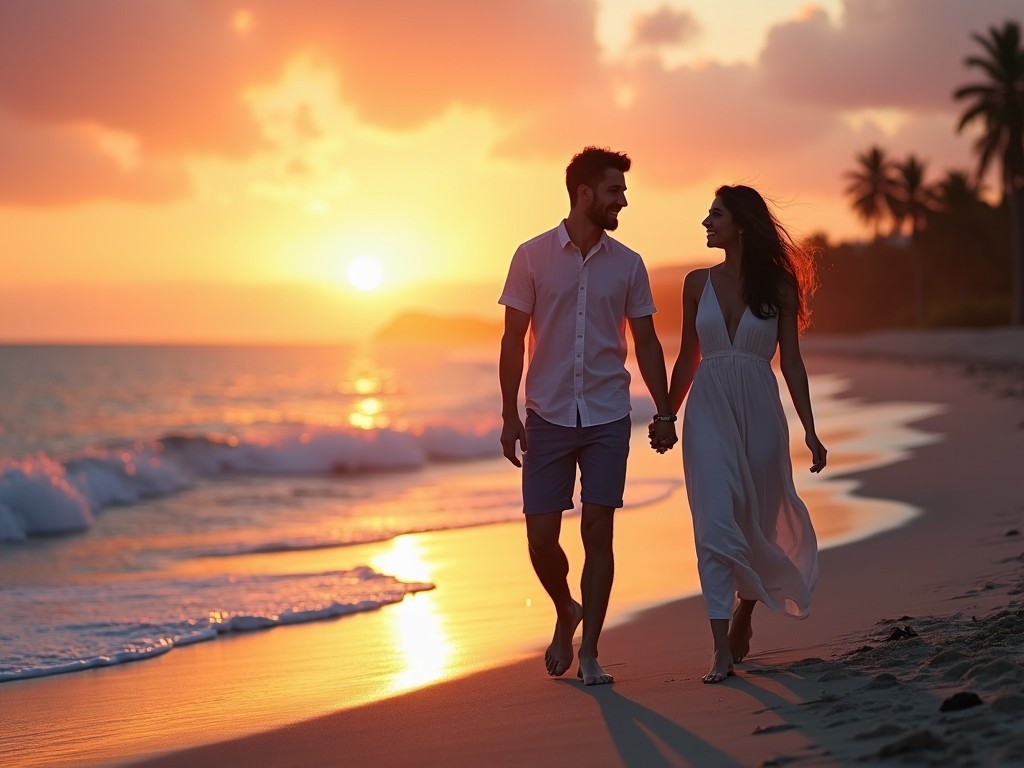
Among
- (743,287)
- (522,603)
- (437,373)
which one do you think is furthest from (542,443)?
(437,373)

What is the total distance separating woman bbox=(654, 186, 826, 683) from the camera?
492 centimetres

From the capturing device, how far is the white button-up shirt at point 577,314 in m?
5.12

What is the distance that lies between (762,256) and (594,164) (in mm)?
820

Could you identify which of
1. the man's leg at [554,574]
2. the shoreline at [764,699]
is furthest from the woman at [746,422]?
the man's leg at [554,574]

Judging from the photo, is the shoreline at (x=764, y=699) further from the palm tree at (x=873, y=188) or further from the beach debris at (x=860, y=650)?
the palm tree at (x=873, y=188)

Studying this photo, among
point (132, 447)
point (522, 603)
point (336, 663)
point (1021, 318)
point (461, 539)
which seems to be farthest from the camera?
point (1021, 318)

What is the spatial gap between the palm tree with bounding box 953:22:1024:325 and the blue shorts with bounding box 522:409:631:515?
49.3 m

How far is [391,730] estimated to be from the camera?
4.60m

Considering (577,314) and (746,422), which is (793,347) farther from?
(577,314)

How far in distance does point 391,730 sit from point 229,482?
15.4m

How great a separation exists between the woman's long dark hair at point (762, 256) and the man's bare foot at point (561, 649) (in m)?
1.63

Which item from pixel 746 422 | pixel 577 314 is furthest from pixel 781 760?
pixel 577 314

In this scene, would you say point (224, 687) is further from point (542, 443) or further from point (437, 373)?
point (437, 373)

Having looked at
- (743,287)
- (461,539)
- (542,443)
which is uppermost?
(743,287)
